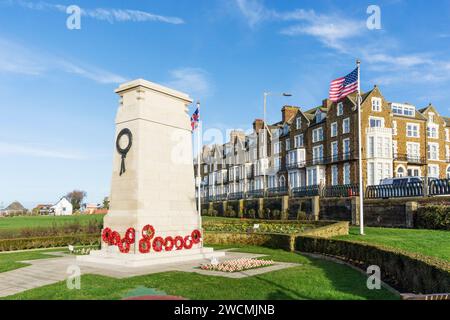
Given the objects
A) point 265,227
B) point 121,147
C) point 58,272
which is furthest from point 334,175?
point 58,272

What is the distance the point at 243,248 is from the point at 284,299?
11902 mm

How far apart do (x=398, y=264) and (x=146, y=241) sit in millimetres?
8969

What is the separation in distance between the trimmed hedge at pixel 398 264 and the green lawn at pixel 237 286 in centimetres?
67

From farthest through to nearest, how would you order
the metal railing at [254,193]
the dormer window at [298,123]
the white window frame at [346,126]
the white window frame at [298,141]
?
1. the dormer window at [298,123]
2. the metal railing at [254,193]
3. the white window frame at [298,141]
4. the white window frame at [346,126]

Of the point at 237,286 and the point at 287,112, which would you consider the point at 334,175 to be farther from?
the point at 237,286

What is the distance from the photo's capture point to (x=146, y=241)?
15.3 meters

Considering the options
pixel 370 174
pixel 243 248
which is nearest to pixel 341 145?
pixel 370 174

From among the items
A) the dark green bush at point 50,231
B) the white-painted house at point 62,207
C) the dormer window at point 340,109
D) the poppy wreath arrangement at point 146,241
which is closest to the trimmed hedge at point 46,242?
the dark green bush at point 50,231

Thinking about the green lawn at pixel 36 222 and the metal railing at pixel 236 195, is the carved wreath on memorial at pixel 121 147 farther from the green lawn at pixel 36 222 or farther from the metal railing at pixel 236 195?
the metal railing at pixel 236 195

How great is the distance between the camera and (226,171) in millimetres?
76688

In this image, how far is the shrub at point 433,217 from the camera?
21.2 meters

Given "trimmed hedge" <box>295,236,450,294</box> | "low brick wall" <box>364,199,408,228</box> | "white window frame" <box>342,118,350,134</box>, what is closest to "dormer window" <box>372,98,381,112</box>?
"white window frame" <box>342,118,350,134</box>

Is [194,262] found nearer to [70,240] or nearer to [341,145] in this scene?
[70,240]

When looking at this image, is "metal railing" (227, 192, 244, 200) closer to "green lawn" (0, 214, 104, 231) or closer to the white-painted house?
"green lawn" (0, 214, 104, 231)
